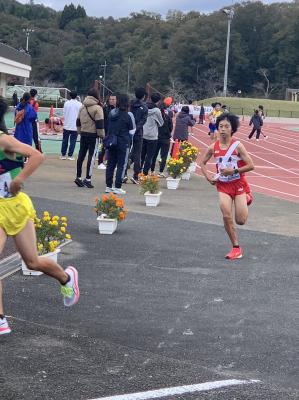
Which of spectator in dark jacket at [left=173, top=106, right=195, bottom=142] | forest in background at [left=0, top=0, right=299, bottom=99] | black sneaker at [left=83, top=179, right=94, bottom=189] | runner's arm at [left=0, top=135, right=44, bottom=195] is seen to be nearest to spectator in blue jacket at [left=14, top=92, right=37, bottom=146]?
black sneaker at [left=83, top=179, right=94, bottom=189]

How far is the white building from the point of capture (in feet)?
140

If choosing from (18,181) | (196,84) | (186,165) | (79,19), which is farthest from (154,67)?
(18,181)

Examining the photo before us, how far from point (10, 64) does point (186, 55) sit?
77.2 meters

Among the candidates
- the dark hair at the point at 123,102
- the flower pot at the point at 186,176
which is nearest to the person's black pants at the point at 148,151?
the flower pot at the point at 186,176

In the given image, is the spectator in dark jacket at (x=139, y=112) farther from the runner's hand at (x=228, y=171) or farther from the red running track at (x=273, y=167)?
the runner's hand at (x=228, y=171)

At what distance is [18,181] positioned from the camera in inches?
224

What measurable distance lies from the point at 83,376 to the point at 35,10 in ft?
513

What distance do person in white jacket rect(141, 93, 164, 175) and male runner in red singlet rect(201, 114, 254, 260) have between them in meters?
7.66

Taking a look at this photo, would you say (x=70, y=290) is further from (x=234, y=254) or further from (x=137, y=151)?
(x=137, y=151)

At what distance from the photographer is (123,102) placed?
14781 millimetres

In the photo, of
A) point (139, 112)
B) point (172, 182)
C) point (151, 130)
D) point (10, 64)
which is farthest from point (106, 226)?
point (10, 64)

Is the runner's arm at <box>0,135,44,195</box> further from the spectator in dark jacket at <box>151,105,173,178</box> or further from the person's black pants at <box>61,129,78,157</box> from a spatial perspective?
the person's black pants at <box>61,129,78,157</box>

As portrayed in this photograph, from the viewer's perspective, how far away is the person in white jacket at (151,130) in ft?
56.9

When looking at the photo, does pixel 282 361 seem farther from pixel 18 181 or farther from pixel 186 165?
pixel 186 165
